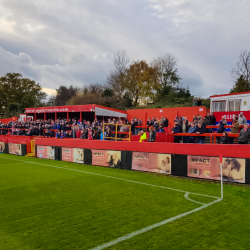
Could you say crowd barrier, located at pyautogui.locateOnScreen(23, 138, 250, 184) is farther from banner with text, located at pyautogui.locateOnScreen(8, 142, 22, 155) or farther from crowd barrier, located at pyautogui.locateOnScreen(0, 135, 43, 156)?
banner with text, located at pyautogui.locateOnScreen(8, 142, 22, 155)

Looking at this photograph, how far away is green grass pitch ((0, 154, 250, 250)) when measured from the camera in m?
4.46

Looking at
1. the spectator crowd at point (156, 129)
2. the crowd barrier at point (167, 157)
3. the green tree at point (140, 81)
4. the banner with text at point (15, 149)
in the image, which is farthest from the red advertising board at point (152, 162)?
the green tree at point (140, 81)

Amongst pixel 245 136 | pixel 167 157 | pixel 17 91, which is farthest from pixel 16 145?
pixel 17 91

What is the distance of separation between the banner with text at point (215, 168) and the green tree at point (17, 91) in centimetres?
5948

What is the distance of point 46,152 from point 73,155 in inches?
134

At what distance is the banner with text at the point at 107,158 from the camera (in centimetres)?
1324

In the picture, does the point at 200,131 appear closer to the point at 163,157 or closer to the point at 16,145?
the point at 163,157

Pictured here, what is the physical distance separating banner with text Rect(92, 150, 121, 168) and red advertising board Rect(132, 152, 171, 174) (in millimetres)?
1171

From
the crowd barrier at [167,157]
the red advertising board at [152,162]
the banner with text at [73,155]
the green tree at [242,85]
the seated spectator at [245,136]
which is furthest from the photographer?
the green tree at [242,85]

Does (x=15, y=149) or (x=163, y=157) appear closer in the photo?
(x=163, y=157)

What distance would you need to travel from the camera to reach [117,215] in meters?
5.89

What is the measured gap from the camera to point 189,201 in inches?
278

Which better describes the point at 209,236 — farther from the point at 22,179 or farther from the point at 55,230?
the point at 22,179

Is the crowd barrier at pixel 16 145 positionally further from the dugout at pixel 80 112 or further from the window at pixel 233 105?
the window at pixel 233 105
